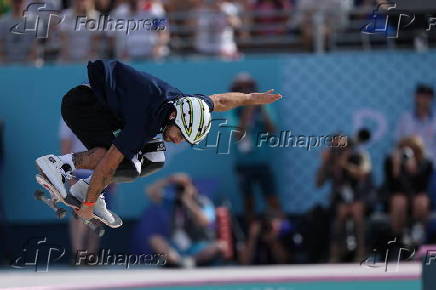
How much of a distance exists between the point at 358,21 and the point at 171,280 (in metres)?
5.08

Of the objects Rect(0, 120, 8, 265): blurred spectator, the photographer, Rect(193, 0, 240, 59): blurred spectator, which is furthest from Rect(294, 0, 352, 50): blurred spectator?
Rect(0, 120, 8, 265): blurred spectator

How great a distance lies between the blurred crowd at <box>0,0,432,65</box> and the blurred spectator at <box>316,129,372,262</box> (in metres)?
2.07

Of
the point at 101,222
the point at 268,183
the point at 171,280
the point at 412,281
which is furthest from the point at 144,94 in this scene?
the point at 268,183

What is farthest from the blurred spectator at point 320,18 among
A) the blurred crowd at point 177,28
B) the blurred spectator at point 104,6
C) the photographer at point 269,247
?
the photographer at point 269,247

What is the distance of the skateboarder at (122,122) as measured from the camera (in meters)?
7.64

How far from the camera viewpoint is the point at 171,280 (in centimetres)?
1034

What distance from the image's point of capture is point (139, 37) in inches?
508

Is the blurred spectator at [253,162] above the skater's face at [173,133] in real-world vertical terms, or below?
below

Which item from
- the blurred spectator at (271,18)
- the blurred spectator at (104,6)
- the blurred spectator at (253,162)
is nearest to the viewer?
the blurred spectator at (253,162)

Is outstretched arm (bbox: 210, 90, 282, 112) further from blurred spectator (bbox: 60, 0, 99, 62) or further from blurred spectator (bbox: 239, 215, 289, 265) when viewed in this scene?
blurred spectator (bbox: 60, 0, 99, 62)

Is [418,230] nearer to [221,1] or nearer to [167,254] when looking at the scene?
[167,254]

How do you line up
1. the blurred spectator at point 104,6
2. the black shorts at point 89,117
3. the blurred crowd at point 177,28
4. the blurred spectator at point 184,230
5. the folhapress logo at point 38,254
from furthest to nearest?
the blurred spectator at point 104,6, the blurred crowd at point 177,28, the folhapress logo at point 38,254, the blurred spectator at point 184,230, the black shorts at point 89,117

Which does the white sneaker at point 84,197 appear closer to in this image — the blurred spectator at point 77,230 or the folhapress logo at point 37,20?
the blurred spectator at point 77,230

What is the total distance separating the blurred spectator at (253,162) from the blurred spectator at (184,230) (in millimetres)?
752
